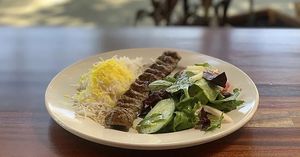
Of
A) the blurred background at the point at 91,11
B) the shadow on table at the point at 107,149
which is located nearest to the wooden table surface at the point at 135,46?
the shadow on table at the point at 107,149

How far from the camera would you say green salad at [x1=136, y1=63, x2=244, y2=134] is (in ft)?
3.16

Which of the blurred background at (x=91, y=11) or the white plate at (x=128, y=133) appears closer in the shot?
the white plate at (x=128, y=133)

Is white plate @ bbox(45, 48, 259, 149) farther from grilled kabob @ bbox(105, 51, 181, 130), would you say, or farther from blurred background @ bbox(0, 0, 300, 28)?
blurred background @ bbox(0, 0, 300, 28)

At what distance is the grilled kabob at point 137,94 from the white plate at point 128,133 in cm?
3

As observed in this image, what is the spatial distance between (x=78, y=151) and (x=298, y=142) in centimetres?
42

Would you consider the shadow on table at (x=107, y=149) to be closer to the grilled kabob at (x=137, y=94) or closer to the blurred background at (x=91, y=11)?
the grilled kabob at (x=137, y=94)

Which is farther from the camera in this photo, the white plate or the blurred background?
the blurred background

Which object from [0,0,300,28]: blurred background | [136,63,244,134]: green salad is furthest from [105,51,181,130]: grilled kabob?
[0,0,300,28]: blurred background

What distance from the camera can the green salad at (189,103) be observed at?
3.16ft

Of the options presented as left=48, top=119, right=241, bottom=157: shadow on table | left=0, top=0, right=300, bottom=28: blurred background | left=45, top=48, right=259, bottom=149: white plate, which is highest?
left=45, top=48, right=259, bottom=149: white plate

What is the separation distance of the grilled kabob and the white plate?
0.03 m

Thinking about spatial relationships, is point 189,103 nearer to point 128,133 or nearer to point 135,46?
point 128,133

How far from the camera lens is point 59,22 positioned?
302cm

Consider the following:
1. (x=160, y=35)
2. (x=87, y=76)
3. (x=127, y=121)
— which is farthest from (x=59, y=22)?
(x=127, y=121)
